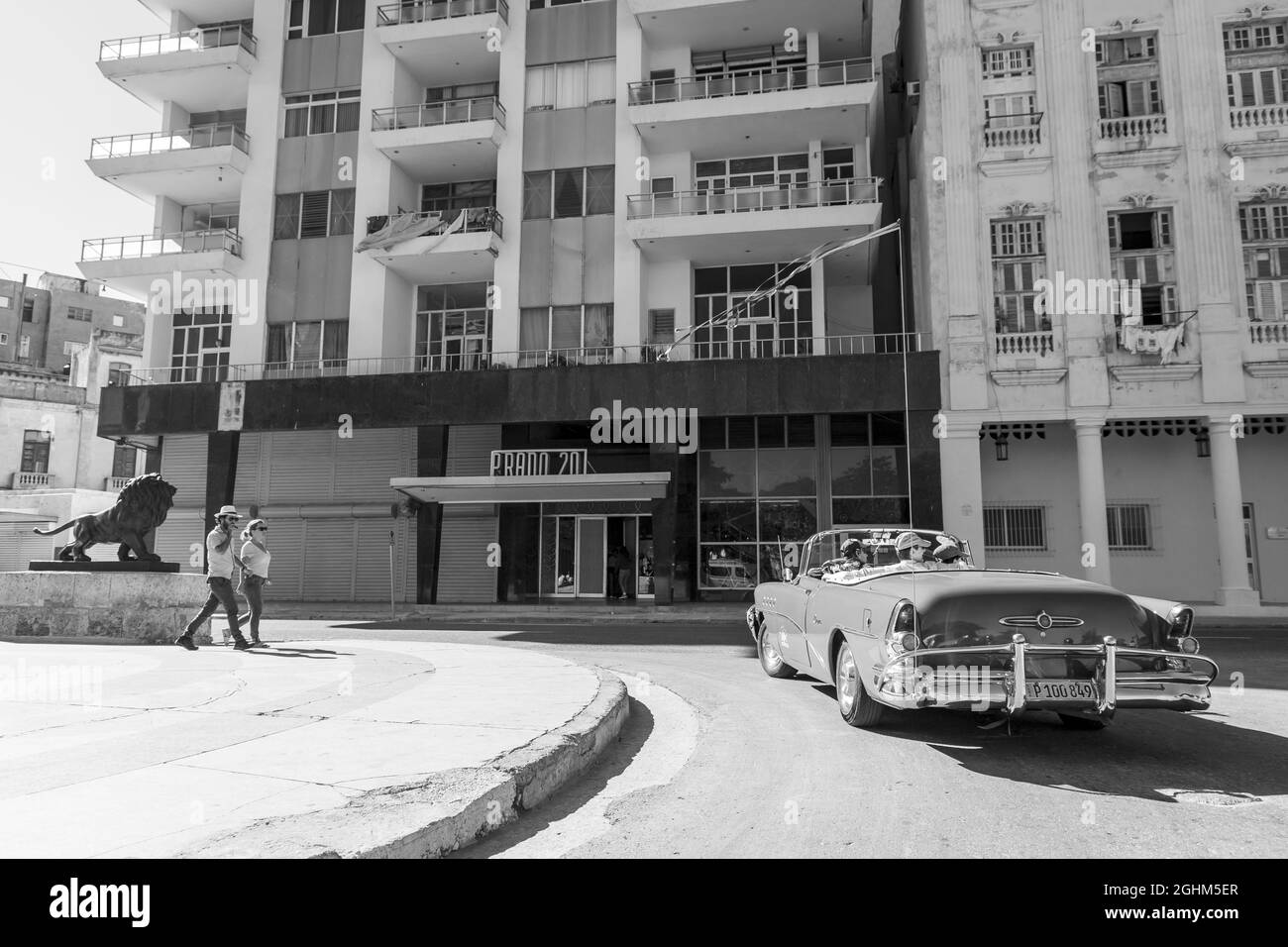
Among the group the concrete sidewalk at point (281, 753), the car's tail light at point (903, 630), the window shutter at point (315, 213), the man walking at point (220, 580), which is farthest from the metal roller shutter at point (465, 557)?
the car's tail light at point (903, 630)

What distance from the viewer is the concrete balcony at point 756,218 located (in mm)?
21797

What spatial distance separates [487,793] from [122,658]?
772 centimetres

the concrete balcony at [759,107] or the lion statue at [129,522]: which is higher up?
the concrete balcony at [759,107]

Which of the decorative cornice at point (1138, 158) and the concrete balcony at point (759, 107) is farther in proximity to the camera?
the concrete balcony at point (759, 107)

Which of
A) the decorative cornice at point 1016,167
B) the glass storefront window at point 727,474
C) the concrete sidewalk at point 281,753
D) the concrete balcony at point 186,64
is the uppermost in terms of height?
the concrete balcony at point 186,64

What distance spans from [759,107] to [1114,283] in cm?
1026

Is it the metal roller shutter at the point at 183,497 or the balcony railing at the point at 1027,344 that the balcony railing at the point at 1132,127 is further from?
the metal roller shutter at the point at 183,497

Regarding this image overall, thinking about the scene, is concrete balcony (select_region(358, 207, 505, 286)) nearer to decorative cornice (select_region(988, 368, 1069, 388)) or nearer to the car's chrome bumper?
decorative cornice (select_region(988, 368, 1069, 388))

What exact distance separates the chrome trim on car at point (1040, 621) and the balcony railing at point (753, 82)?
2035 cm

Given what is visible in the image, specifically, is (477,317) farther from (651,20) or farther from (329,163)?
(651,20)

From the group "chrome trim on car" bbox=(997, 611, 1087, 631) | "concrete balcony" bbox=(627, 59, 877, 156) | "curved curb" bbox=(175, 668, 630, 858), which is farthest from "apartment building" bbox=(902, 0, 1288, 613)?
"curved curb" bbox=(175, 668, 630, 858)

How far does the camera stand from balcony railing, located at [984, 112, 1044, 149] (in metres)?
21.2

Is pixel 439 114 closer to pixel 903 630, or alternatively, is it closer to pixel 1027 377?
pixel 1027 377

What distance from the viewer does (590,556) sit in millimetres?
23953
